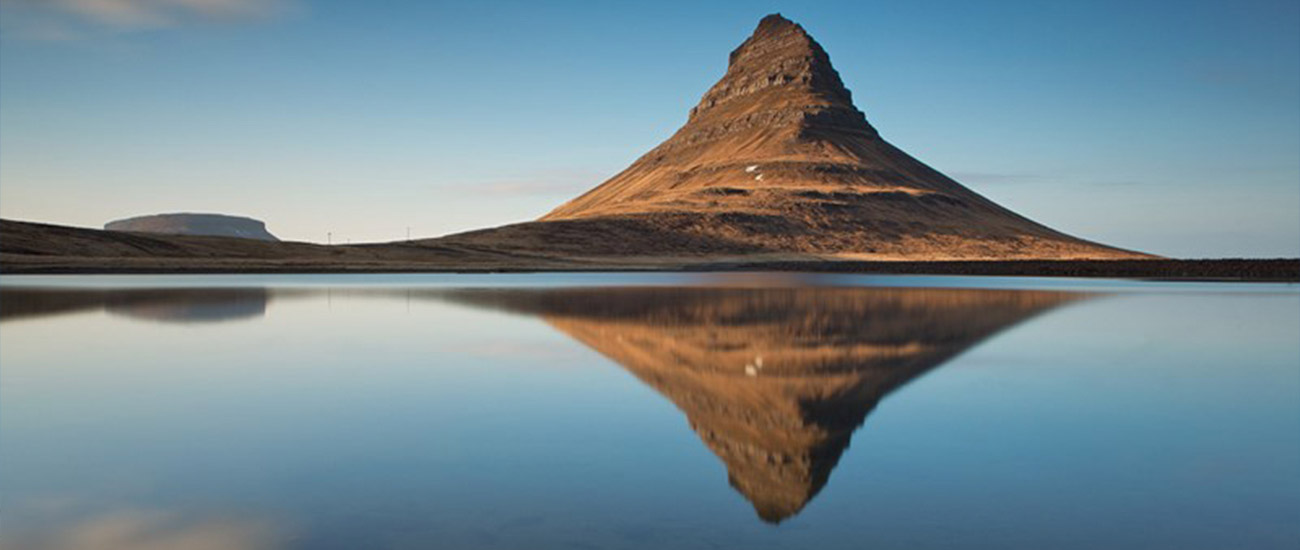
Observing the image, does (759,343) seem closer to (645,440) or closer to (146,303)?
(645,440)

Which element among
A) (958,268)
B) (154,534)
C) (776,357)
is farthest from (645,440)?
Result: (958,268)

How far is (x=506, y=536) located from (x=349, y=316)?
88.3 ft

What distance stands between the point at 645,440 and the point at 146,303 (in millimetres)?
33725

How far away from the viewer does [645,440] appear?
37.0ft

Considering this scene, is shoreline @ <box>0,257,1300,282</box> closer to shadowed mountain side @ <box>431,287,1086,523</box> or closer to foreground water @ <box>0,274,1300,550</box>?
shadowed mountain side @ <box>431,287,1086,523</box>

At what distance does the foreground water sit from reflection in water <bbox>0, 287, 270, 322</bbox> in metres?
6.45

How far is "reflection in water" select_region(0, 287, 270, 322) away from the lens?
31531 millimetres

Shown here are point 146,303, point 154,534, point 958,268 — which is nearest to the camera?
point 154,534

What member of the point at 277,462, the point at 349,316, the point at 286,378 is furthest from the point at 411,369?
the point at 349,316

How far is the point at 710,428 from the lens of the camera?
12.0m

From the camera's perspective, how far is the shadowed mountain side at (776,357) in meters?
10.4

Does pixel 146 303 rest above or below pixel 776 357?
above

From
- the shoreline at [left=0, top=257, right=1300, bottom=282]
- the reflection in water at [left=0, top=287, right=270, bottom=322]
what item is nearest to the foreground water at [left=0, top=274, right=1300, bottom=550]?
the reflection in water at [left=0, top=287, right=270, bottom=322]

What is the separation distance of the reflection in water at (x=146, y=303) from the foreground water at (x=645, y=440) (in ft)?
21.2
